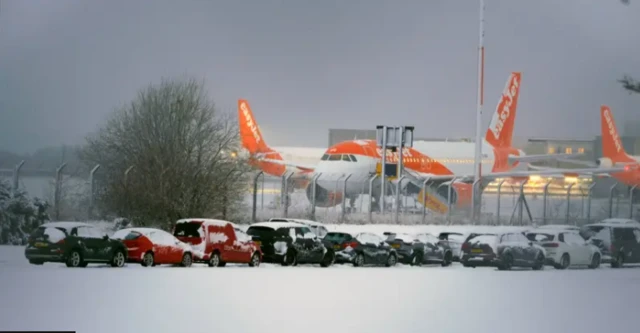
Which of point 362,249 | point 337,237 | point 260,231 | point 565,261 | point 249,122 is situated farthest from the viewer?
point 249,122

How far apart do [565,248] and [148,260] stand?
45.2 ft

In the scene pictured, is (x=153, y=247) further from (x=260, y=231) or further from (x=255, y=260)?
Answer: (x=260, y=231)

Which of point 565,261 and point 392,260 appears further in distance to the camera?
point 392,260

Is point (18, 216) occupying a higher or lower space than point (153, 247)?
higher

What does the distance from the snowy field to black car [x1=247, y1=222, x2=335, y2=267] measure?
2.33 ft

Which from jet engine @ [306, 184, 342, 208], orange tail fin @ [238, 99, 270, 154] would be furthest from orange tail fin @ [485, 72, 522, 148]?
jet engine @ [306, 184, 342, 208]

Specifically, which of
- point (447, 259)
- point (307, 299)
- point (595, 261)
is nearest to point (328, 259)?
point (447, 259)

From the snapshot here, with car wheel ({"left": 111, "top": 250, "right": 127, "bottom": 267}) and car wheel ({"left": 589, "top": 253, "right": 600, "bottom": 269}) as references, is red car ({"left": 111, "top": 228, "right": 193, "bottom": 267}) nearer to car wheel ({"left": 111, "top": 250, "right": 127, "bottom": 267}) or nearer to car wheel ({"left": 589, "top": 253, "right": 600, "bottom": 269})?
car wheel ({"left": 111, "top": 250, "right": 127, "bottom": 267})

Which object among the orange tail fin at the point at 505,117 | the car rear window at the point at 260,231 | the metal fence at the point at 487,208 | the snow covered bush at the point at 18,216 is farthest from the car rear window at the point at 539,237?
the orange tail fin at the point at 505,117

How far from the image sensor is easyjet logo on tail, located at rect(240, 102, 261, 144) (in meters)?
80.3

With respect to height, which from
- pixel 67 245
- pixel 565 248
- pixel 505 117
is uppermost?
pixel 505 117

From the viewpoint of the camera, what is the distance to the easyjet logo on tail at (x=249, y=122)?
8031 cm

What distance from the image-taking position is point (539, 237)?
116 feet

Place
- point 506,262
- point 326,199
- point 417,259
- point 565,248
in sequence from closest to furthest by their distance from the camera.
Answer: point 506,262 < point 565,248 < point 417,259 < point 326,199
